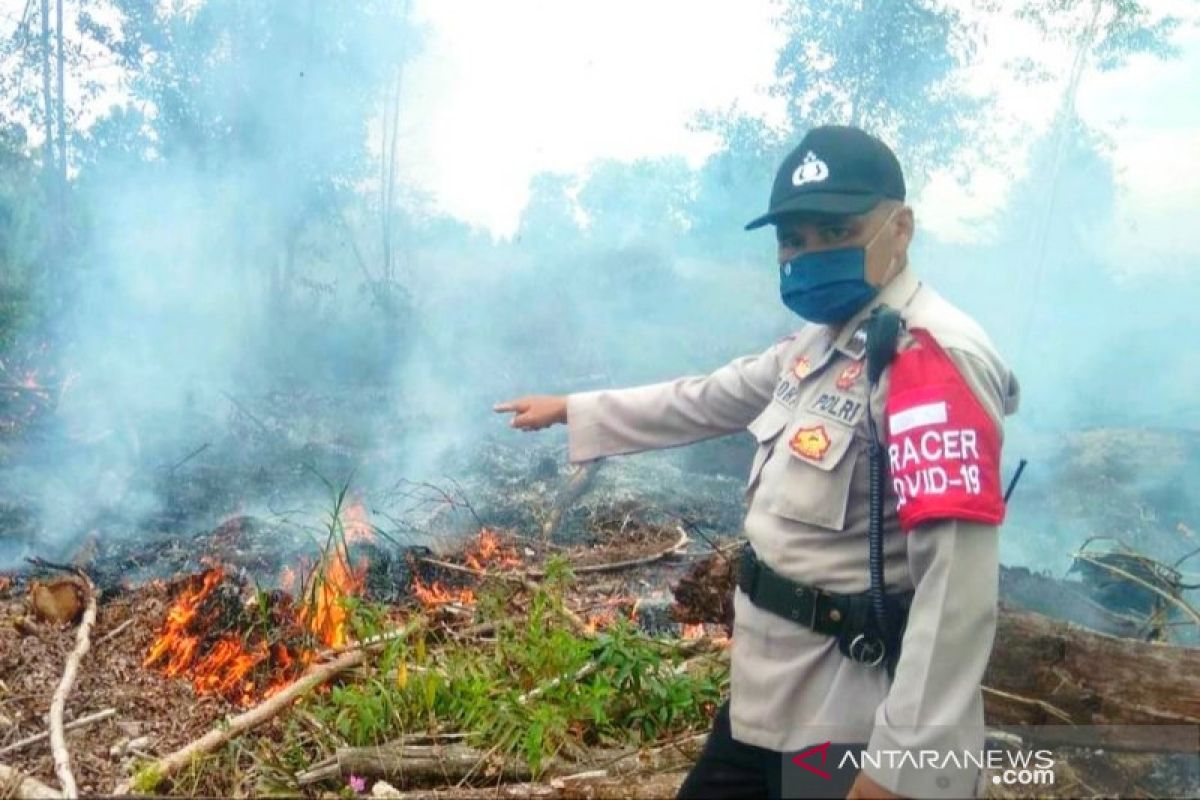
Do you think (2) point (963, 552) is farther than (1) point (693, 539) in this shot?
No

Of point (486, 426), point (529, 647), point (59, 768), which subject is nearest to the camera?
point (59, 768)

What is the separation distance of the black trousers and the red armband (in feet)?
2.42

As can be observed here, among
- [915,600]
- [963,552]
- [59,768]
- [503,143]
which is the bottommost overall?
[59,768]

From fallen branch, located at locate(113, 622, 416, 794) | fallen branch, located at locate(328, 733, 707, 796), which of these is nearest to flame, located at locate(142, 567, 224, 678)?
fallen branch, located at locate(113, 622, 416, 794)

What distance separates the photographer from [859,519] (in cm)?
202

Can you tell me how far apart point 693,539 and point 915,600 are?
652cm

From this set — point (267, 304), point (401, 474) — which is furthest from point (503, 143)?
point (401, 474)

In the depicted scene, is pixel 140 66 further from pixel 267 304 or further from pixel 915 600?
pixel 915 600

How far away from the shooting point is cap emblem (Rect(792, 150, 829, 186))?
2.11 metres

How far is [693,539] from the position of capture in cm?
823

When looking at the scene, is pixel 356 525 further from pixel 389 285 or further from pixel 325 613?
pixel 389 285

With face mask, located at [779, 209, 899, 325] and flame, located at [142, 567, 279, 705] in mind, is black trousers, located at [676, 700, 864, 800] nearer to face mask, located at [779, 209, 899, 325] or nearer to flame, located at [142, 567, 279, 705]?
face mask, located at [779, 209, 899, 325]

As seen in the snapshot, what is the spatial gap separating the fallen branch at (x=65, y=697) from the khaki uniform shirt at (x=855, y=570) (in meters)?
2.56

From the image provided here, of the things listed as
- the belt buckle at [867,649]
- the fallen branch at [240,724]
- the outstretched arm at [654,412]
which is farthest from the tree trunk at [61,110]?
the belt buckle at [867,649]
